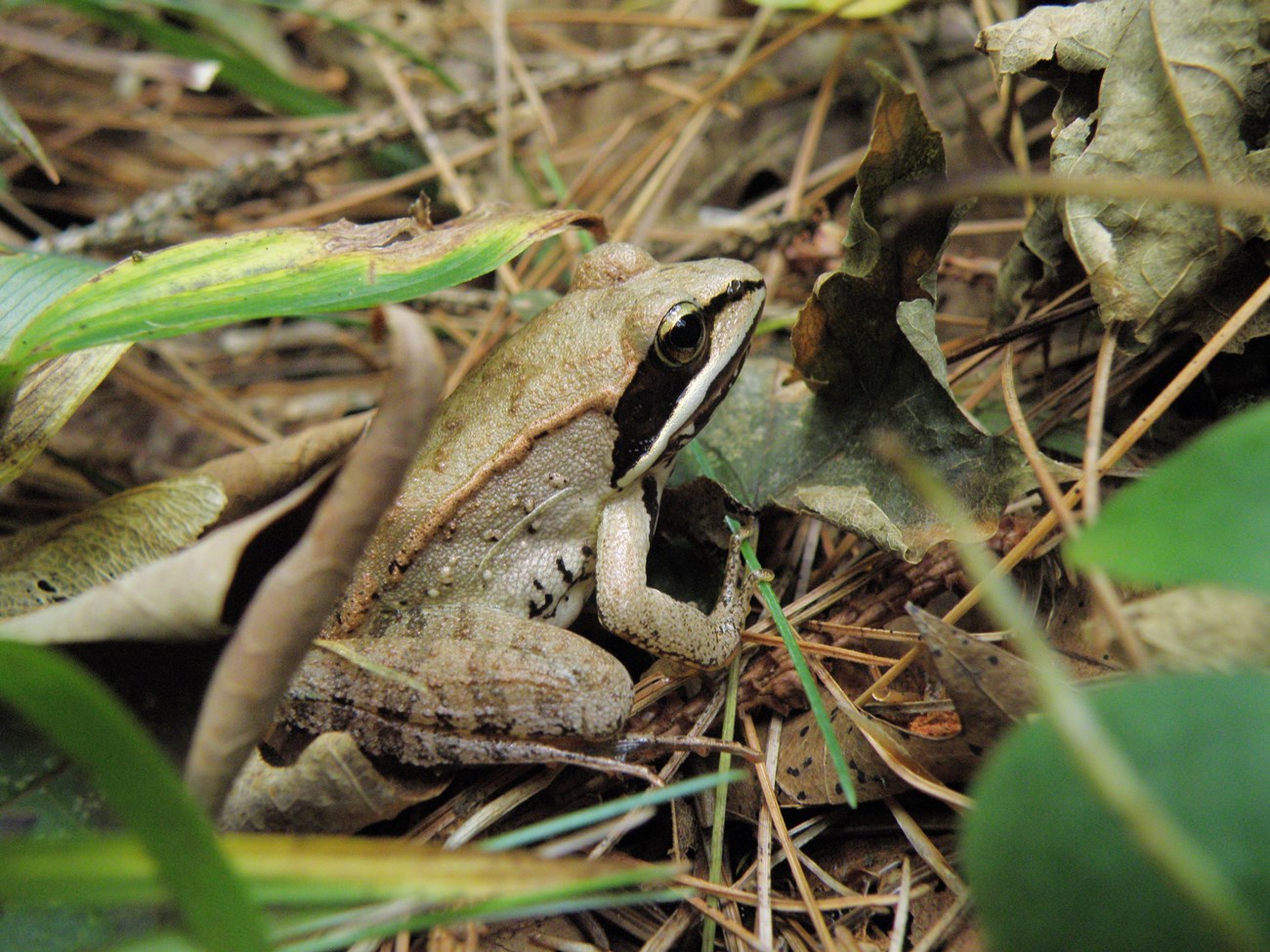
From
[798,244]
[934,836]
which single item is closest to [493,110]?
[798,244]

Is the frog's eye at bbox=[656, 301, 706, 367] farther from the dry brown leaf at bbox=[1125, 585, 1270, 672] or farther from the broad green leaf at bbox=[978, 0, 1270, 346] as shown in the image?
the dry brown leaf at bbox=[1125, 585, 1270, 672]

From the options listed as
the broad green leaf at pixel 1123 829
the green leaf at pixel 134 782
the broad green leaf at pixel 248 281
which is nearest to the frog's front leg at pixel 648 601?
the broad green leaf at pixel 248 281

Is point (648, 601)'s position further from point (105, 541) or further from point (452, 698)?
point (105, 541)

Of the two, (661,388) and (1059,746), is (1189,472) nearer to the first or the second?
(1059,746)

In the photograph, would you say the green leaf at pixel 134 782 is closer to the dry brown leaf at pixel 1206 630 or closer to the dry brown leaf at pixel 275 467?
the dry brown leaf at pixel 275 467

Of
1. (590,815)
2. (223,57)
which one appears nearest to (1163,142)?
(590,815)

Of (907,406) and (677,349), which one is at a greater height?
(677,349)

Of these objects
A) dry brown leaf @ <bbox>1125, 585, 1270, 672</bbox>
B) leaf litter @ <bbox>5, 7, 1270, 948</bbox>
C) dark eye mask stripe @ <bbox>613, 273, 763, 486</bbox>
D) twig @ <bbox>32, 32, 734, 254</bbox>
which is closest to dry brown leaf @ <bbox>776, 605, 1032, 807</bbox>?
leaf litter @ <bbox>5, 7, 1270, 948</bbox>

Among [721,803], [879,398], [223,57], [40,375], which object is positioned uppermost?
[223,57]
